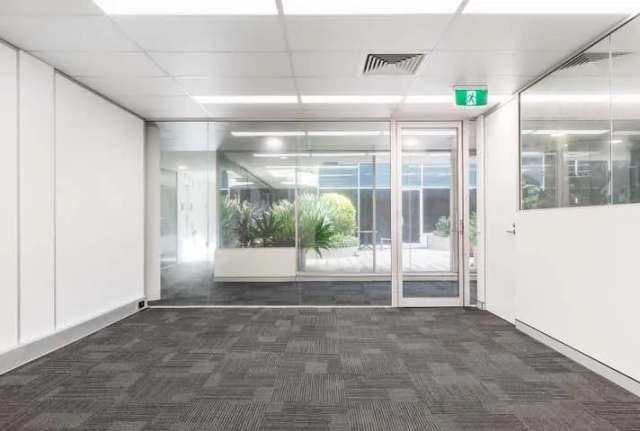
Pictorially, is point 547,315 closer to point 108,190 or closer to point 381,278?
point 381,278

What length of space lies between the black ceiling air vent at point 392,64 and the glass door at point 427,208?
169cm

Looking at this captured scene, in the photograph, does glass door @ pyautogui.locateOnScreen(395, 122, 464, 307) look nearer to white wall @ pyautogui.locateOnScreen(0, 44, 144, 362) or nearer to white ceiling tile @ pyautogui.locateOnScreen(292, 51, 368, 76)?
white ceiling tile @ pyautogui.locateOnScreen(292, 51, 368, 76)

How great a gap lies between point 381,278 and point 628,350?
2.92 meters

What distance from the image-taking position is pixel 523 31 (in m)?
2.96

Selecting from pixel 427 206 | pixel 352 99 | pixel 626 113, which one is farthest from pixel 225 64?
pixel 427 206

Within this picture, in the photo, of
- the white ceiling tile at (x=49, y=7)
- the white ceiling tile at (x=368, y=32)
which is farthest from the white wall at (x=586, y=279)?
the white ceiling tile at (x=49, y=7)

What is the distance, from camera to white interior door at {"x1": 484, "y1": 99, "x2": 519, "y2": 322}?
14.8 ft

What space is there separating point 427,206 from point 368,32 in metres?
2.88

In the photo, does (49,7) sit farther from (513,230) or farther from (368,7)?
(513,230)

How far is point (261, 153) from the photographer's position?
5.41 m

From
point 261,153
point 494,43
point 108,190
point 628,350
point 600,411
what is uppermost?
point 494,43

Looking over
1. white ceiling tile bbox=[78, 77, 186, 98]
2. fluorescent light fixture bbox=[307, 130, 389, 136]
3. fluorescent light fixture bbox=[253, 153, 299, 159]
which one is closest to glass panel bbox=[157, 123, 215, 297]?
fluorescent light fixture bbox=[253, 153, 299, 159]

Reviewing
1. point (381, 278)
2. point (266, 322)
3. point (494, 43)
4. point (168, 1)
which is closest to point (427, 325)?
point (381, 278)

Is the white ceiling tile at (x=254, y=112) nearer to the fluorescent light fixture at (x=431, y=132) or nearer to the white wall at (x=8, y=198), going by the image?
the fluorescent light fixture at (x=431, y=132)
